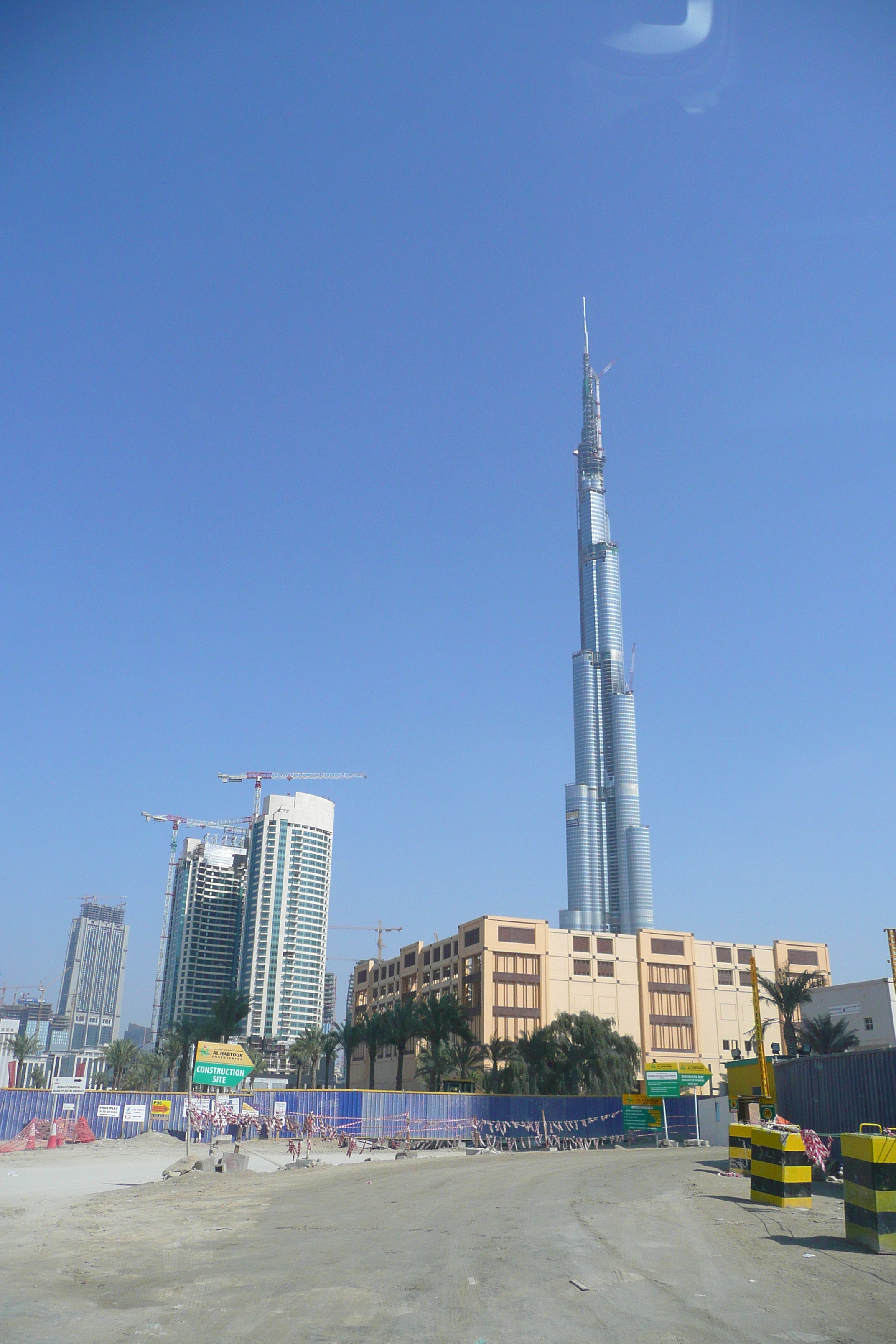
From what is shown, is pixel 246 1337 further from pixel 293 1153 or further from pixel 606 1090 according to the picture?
pixel 606 1090

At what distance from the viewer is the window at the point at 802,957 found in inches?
4658

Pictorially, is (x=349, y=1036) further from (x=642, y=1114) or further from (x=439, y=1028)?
(x=642, y=1114)

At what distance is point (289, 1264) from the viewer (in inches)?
559

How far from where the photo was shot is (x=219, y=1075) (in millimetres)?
38812

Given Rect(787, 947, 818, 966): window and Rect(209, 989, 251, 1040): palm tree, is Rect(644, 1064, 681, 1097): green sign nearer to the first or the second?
Rect(209, 989, 251, 1040): palm tree

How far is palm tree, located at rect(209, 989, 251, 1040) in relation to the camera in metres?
101

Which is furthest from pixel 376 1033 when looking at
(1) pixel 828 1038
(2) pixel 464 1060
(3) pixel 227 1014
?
(1) pixel 828 1038

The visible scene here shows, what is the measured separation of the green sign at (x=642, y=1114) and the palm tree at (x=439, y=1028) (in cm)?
2772

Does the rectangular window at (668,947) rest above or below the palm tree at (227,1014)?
above

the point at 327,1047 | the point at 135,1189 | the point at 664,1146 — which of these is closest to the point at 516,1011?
the point at 327,1047

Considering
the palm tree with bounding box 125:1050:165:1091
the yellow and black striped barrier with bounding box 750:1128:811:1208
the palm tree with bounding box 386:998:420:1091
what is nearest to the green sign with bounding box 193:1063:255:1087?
the yellow and black striped barrier with bounding box 750:1128:811:1208

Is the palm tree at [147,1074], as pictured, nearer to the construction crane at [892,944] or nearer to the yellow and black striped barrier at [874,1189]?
the construction crane at [892,944]

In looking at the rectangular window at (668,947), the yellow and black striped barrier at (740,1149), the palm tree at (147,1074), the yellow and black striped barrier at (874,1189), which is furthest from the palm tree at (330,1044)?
the yellow and black striped barrier at (874,1189)

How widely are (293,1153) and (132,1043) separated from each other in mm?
104440
